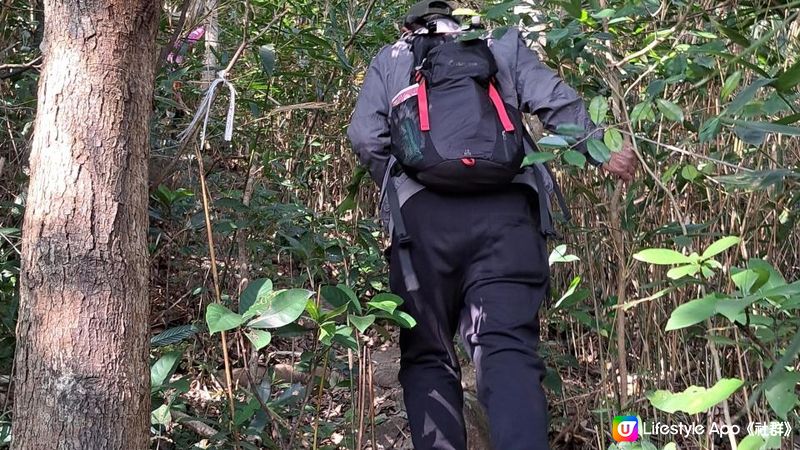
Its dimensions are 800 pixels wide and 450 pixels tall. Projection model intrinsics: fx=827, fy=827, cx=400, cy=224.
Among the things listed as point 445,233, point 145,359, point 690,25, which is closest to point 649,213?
point 690,25

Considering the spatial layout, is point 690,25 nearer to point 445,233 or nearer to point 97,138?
point 445,233

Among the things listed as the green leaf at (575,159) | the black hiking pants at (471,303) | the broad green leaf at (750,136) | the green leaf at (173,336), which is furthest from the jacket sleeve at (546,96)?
the green leaf at (173,336)

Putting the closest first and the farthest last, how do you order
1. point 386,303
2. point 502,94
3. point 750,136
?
point 750,136
point 386,303
point 502,94

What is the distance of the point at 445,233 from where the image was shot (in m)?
2.30

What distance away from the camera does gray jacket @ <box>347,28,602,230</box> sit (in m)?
2.31

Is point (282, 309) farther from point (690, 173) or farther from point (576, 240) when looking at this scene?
point (576, 240)

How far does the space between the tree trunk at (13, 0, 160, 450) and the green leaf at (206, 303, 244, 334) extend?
15 centimetres

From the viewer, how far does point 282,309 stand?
181cm

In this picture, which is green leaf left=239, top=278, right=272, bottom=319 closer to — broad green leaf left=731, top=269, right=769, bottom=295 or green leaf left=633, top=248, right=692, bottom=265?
green leaf left=633, top=248, right=692, bottom=265

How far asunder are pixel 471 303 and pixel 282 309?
26.6 inches

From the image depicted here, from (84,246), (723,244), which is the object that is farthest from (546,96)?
(84,246)

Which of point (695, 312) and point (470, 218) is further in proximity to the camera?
point (470, 218)

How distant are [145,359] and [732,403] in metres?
2.00

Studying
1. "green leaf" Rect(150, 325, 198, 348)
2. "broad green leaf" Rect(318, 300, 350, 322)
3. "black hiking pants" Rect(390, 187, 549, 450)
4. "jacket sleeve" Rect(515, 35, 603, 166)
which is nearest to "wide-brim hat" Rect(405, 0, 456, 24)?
"jacket sleeve" Rect(515, 35, 603, 166)
